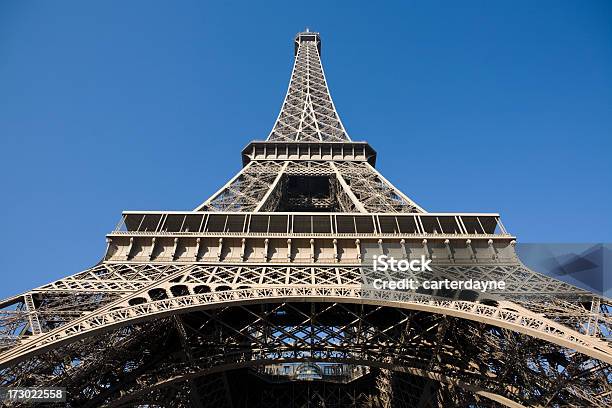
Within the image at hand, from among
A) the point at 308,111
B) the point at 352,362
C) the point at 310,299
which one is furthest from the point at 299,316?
the point at 308,111

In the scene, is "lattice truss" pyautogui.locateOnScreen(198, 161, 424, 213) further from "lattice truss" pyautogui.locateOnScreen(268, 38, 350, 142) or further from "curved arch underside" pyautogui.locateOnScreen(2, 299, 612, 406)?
"curved arch underside" pyautogui.locateOnScreen(2, 299, 612, 406)

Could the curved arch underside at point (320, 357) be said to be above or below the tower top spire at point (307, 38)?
below

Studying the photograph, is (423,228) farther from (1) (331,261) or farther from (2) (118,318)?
(2) (118,318)

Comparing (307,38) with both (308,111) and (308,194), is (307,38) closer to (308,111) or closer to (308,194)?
(308,111)

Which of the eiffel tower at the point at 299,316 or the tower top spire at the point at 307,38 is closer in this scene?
the eiffel tower at the point at 299,316

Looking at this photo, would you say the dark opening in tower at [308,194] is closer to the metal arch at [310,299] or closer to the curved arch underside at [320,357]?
the curved arch underside at [320,357]

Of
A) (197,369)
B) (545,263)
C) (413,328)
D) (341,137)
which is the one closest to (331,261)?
(413,328)

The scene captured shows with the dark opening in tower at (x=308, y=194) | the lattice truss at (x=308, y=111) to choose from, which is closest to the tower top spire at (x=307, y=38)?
the lattice truss at (x=308, y=111)
